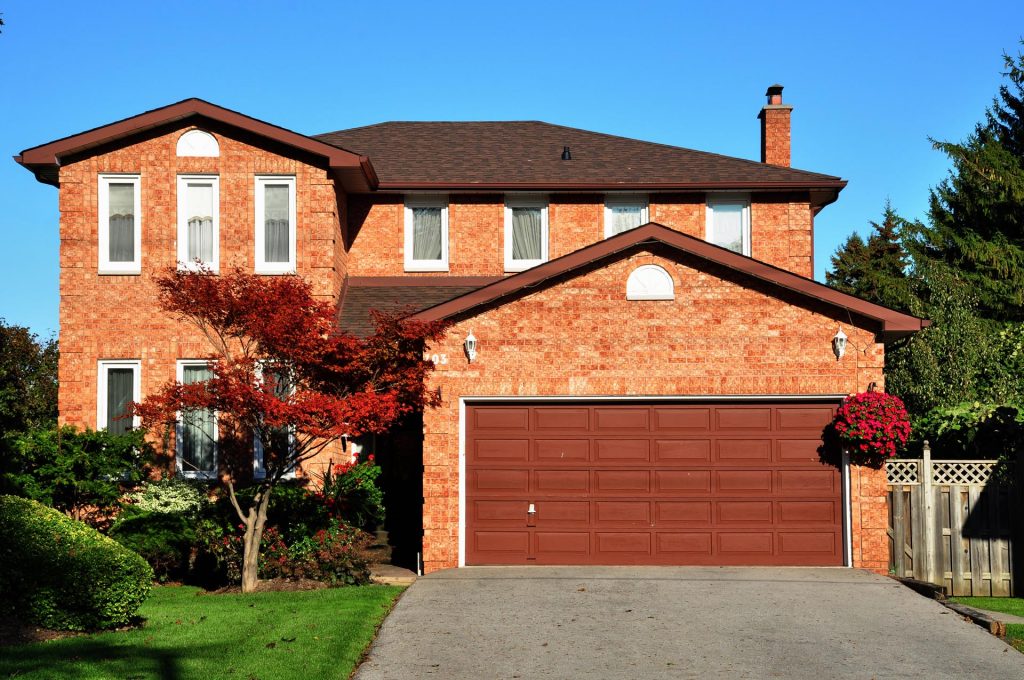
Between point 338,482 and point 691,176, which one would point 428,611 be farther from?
point 691,176

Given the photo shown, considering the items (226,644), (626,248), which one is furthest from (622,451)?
(226,644)

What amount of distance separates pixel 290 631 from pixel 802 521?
795 centimetres

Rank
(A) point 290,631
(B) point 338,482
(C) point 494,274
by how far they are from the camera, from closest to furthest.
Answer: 1. (A) point 290,631
2. (B) point 338,482
3. (C) point 494,274

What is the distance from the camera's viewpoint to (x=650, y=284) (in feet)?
51.8

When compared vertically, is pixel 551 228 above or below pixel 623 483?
above

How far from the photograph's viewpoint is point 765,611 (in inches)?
492

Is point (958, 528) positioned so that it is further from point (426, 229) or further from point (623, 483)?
point (426, 229)

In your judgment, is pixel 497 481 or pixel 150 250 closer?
pixel 497 481

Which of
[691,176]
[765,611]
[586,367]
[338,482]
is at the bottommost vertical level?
[765,611]

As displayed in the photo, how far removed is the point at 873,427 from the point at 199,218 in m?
12.1

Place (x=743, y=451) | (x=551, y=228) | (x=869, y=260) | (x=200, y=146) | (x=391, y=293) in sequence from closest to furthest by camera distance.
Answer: (x=743, y=451) < (x=200, y=146) < (x=391, y=293) < (x=551, y=228) < (x=869, y=260)

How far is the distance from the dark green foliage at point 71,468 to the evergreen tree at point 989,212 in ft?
89.9

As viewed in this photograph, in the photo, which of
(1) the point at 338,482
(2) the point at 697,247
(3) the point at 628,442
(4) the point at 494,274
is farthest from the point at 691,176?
(1) the point at 338,482

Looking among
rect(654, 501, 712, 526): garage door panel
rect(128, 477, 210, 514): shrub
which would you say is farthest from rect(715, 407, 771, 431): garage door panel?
rect(128, 477, 210, 514): shrub
